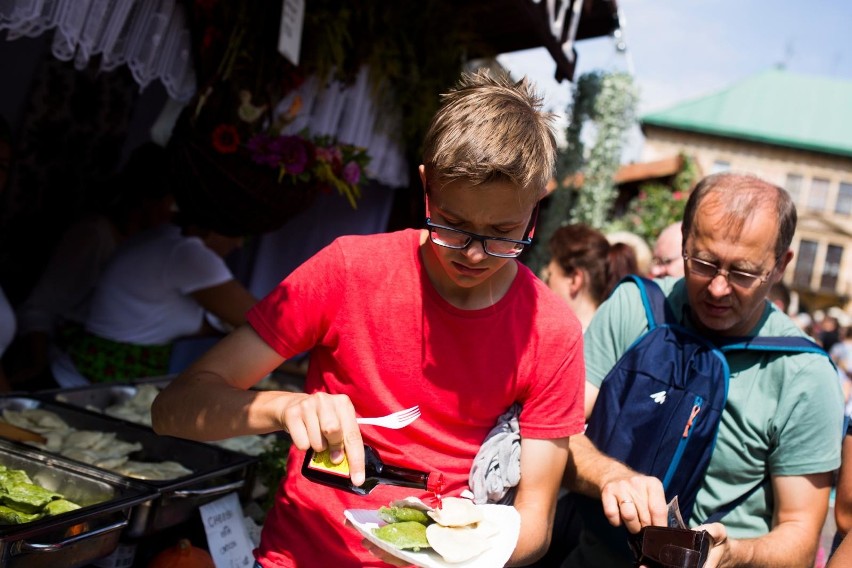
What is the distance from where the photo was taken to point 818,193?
36688 millimetres

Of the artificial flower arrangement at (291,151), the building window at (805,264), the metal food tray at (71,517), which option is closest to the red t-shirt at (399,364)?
the metal food tray at (71,517)

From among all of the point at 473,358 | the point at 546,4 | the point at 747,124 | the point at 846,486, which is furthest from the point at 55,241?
the point at 747,124

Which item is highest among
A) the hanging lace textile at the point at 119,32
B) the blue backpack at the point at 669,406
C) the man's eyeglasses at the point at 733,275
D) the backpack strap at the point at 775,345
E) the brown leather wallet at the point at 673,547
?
the hanging lace textile at the point at 119,32

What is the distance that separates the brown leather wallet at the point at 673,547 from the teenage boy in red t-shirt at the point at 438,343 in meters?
0.21

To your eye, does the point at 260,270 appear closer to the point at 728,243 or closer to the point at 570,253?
the point at 570,253

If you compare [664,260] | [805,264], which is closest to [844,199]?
[805,264]

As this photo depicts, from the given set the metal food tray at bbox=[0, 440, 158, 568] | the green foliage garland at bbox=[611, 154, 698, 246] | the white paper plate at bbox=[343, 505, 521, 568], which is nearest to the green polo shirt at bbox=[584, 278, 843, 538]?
the white paper plate at bbox=[343, 505, 521, 568]

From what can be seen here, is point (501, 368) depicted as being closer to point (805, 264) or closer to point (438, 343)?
point (438, 343)

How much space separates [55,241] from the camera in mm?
4633

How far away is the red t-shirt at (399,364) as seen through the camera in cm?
158

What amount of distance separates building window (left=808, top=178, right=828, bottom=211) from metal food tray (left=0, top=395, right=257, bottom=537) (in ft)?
127

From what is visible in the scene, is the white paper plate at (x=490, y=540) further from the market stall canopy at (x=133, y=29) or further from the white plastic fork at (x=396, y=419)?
the market stall canopy at (x=133, y=29)

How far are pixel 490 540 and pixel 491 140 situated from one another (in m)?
0.74

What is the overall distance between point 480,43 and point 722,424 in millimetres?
3379
